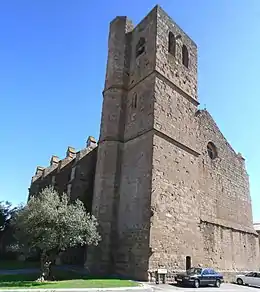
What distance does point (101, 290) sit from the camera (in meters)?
13.0

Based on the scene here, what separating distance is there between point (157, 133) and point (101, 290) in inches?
458

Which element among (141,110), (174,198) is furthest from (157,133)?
(174,198)

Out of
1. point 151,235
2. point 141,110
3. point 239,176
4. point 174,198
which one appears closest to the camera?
point 151,235

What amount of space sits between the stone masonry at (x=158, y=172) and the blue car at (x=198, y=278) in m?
1.39

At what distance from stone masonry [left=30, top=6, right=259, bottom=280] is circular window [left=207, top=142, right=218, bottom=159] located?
0.10 metres

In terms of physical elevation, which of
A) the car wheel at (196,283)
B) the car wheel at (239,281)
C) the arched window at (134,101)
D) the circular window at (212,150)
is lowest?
the car wheel at (239,281)

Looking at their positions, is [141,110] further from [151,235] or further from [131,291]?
[131,291]

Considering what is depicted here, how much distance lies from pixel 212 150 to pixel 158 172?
10137 mm

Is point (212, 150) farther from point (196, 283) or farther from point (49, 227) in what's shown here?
point (49, 227)

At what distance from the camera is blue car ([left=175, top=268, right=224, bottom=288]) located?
17.3 metres

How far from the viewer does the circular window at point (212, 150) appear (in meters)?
28.0

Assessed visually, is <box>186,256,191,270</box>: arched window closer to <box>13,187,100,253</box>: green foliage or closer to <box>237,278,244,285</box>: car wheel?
<box>237,278,244,285</box>: car wheel

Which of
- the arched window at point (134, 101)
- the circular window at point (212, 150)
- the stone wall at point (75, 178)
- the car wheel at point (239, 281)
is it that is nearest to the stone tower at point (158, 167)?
the arched window at point (134, 101)

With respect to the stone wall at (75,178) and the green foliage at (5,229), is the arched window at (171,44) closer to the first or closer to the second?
the stone wall at (75,178)
